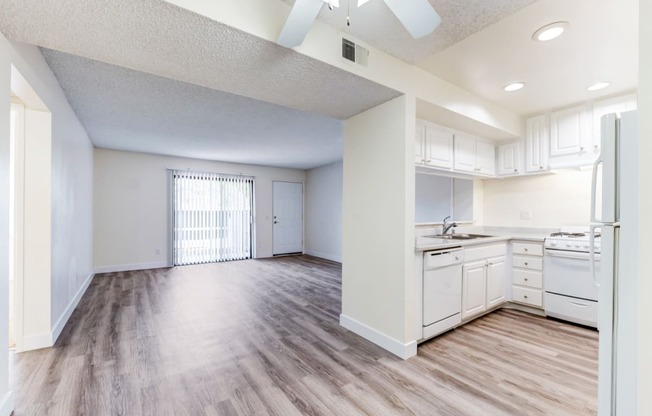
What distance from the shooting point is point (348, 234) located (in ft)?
9.32

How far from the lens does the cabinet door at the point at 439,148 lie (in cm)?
290

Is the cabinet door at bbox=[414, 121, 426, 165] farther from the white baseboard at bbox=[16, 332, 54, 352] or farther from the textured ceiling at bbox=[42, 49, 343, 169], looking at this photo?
the white baseboard at bbox=[16, 332, 54, 352]

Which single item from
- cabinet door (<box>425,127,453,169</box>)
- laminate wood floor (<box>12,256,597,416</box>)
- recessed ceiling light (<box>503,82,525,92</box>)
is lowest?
laminate wood floor (<box>12,256,597,416</box>)

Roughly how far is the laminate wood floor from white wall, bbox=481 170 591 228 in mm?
1229

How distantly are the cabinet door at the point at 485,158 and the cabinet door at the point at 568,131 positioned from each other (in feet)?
2.00

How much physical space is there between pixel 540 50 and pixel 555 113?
1.52 metres

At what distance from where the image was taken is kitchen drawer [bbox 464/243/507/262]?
9.35 feet

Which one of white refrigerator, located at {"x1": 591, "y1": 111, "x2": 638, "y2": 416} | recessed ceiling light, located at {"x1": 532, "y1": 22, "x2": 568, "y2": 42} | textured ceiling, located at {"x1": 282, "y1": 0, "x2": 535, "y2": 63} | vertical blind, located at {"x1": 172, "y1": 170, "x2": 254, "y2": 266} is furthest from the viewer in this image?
vertical blind, located at {"x1": 172, "y1": 170, "x2": 254, "y2": 266}

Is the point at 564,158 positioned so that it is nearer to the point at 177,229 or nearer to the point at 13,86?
the point at 13,86

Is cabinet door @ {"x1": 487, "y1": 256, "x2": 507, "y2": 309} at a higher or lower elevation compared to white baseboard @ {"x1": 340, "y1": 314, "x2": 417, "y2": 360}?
higher

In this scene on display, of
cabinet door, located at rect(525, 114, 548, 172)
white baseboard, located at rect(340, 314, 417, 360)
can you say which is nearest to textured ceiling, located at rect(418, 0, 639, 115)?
cabinet door, located at rect(525, 114, 548, 172)

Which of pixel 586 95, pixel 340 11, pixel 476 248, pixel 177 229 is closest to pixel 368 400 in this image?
pixel 476 248

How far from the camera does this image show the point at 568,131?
3.15 metres

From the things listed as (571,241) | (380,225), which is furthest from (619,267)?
(571,241)
